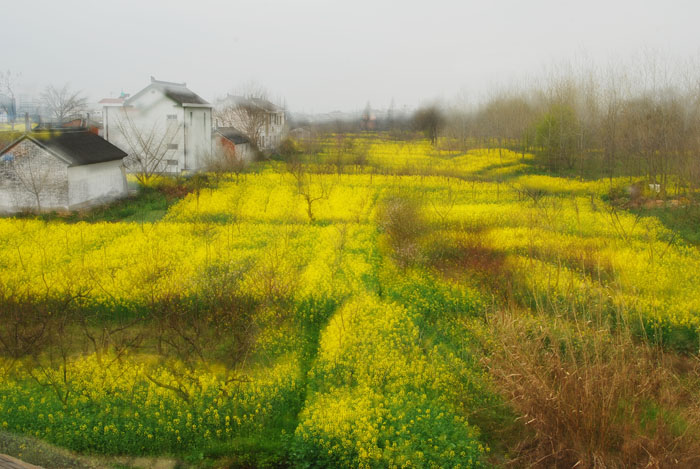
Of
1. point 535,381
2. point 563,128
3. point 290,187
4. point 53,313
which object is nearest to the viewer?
point 535,381

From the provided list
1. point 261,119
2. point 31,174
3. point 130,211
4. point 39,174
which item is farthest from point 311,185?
point 261,119

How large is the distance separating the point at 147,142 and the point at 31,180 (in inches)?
310

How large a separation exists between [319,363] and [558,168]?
29.1m

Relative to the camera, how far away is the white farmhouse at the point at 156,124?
83.2 ft

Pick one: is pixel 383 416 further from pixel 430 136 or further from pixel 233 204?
pixel 430 136

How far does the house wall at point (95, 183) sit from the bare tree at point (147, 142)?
3472mm

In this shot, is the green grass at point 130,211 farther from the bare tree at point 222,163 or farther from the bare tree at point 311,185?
the bare tree at point 311,185

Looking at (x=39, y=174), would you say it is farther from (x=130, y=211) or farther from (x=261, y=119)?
(x=261, y=119)

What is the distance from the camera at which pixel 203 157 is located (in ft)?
89.4

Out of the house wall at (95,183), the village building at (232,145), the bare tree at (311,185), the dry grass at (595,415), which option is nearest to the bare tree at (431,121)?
the village building at (232,145)

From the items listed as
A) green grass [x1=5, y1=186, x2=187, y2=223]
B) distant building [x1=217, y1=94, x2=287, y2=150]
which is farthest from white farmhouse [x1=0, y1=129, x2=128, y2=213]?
distant building [x1=217, y1=94, x2=287, y2=150]

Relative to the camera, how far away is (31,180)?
1769 centimetres

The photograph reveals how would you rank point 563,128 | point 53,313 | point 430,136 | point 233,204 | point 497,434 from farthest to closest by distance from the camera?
point 430,136 < point 563,128 < point 233,204 < point 53,313 < point 497,434

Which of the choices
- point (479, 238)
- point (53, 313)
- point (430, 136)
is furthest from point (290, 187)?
point (430, 136)
